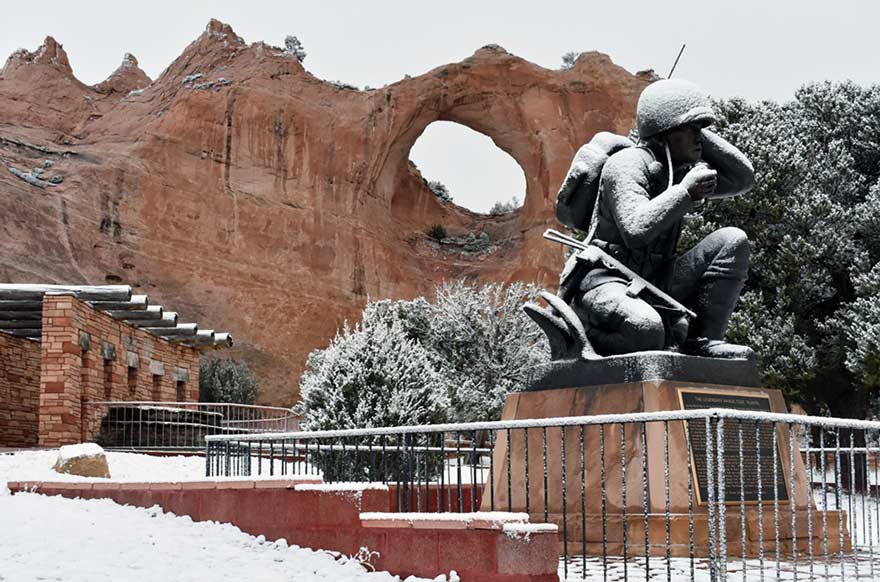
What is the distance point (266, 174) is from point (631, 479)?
38.0 m

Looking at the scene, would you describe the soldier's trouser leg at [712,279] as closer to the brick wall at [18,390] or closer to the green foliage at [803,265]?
the green foliage at [803,265]

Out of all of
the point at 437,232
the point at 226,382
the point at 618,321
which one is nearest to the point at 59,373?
the point at 618,321

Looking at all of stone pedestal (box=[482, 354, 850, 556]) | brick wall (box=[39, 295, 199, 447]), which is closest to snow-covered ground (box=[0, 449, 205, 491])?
brick wall (box=[39, 295, 199, 447])

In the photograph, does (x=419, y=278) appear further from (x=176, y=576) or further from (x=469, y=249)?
(x=176, y=576)

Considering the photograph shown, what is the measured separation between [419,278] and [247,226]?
26.2 ft

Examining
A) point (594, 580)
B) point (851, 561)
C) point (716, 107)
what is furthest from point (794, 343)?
point (594, 580)

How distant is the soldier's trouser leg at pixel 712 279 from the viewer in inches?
315

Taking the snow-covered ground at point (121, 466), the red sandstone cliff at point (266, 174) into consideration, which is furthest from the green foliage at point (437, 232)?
the snow-covered ground at point (121, 466)

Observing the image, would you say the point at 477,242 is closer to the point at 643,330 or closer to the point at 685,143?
the point at 685,143

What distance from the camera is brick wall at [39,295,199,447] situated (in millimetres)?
19562

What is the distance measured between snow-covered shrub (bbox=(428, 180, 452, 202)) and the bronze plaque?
44310mm

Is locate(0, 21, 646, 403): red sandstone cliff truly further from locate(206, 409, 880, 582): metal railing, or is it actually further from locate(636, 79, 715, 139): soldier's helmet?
locate(206, 409, 880, 582): metal railing

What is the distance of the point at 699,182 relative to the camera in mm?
7703

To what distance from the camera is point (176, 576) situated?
626cm
